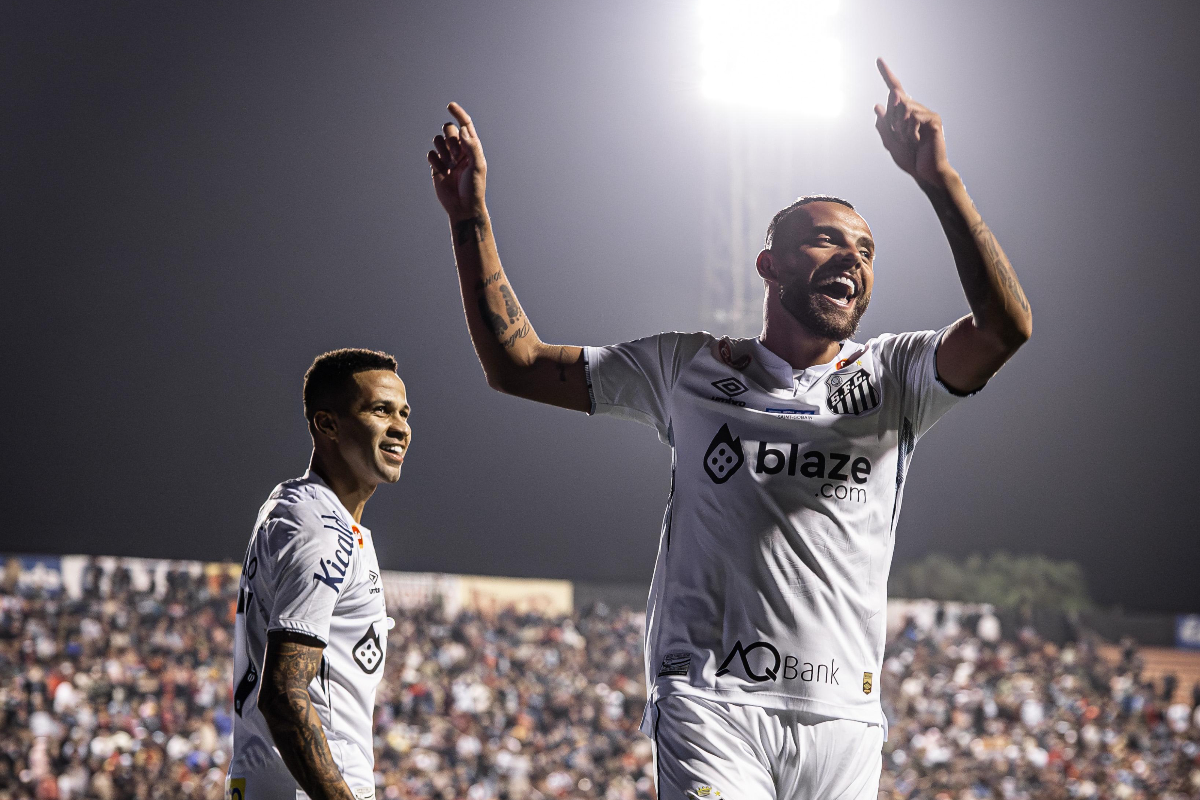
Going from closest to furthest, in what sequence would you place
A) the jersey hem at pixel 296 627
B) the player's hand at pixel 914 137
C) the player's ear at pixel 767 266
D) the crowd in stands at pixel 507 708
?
the player's hand at pixel 914 137 < the jersey hem at pixel 296 627 < the player's ear at pixel 767 266 < the crowd in stands at pixel 507 708

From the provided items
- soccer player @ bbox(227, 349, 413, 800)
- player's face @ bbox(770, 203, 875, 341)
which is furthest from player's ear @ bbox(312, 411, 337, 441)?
player's face @ bbox(770, 203, 875, 341)

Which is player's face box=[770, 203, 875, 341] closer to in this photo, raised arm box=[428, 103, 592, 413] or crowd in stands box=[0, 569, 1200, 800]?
raised arm box=[428, 103, 592, 413]

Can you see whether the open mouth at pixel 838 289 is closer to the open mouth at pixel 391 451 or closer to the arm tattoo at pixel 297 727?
the open mouth at pixel 391 451

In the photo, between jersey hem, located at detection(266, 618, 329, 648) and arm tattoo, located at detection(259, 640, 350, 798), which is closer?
arm tattoo, located at detection(259, 640, 350, 798)

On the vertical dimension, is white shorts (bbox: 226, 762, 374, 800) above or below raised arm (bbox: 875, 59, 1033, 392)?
below

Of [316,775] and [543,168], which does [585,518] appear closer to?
[543,168]

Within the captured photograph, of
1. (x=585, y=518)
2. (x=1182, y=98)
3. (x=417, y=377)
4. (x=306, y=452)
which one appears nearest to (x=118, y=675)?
(x=306, y=452)

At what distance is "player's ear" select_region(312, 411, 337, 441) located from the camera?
2566 mm

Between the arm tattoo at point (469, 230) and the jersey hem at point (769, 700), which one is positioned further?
the arm tattoo at point (469, 230)

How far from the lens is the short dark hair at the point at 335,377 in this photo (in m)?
2.59

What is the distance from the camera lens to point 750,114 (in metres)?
17.1

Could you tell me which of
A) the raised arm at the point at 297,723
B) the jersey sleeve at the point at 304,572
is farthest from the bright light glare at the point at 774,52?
the raised arm at the point at 297,723

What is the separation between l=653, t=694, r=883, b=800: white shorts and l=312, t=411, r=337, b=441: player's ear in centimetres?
111

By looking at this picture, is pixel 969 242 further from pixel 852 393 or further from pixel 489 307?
pixel 489 307
